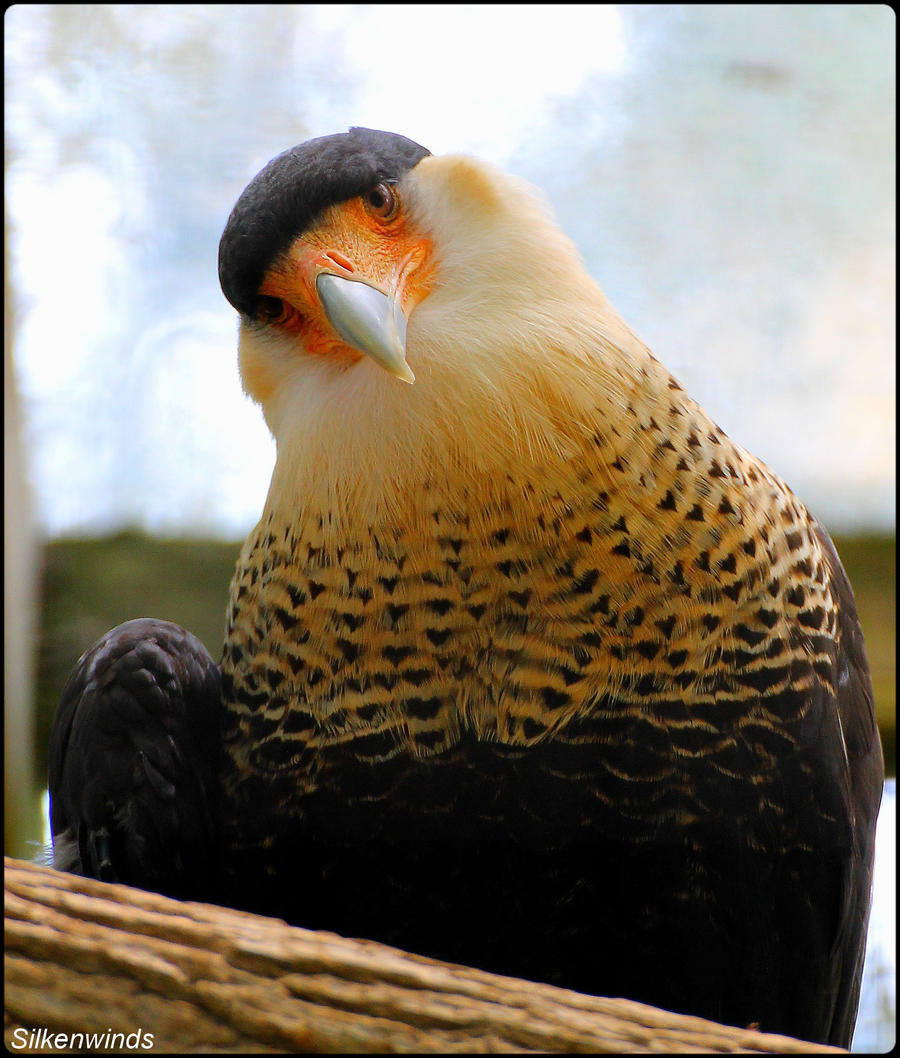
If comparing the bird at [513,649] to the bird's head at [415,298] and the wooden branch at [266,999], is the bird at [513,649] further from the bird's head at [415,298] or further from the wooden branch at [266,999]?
the wooden branch at [266,999]

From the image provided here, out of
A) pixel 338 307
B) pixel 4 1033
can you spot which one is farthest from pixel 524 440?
pixel 4 1033

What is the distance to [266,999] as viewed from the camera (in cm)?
99

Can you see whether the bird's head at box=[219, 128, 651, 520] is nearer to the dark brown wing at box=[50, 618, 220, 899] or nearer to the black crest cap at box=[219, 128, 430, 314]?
the black crest cap at box=[219, 128, 430, 314]

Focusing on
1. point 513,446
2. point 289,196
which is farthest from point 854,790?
point 289,196

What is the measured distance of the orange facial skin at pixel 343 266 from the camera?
1391mm

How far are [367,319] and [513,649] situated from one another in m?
0.46

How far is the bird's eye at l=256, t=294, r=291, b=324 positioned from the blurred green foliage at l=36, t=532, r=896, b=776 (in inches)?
56.5

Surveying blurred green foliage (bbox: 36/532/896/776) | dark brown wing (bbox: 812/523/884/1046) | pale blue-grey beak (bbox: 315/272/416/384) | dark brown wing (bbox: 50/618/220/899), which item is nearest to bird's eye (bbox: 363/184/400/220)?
pale blue-grey beak (bbox: 315/272/416/384)

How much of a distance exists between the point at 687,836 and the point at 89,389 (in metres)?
1.91

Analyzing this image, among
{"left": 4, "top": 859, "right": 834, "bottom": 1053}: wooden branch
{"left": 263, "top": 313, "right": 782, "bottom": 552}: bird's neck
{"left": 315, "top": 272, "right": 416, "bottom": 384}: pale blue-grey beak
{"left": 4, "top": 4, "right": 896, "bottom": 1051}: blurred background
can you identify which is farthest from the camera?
{"left": 4, "top": 4, "right": 896, "bottom": 1051}: blurred background

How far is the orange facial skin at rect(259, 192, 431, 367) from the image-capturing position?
1.39m

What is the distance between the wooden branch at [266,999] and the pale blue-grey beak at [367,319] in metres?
0.65

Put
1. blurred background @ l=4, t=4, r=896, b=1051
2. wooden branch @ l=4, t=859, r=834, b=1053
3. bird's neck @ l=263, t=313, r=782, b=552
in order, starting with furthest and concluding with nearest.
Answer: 1. blurred background @ l=4, t=4, r=896, b=1051
2. bird's neck @ l=263, t=313, r=782, b=552
3. wooden branch @ l=4, t=859, r=834, b=1053

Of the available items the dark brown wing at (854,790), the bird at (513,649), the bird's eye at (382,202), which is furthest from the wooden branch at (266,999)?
the bird's eye at (382,202)
